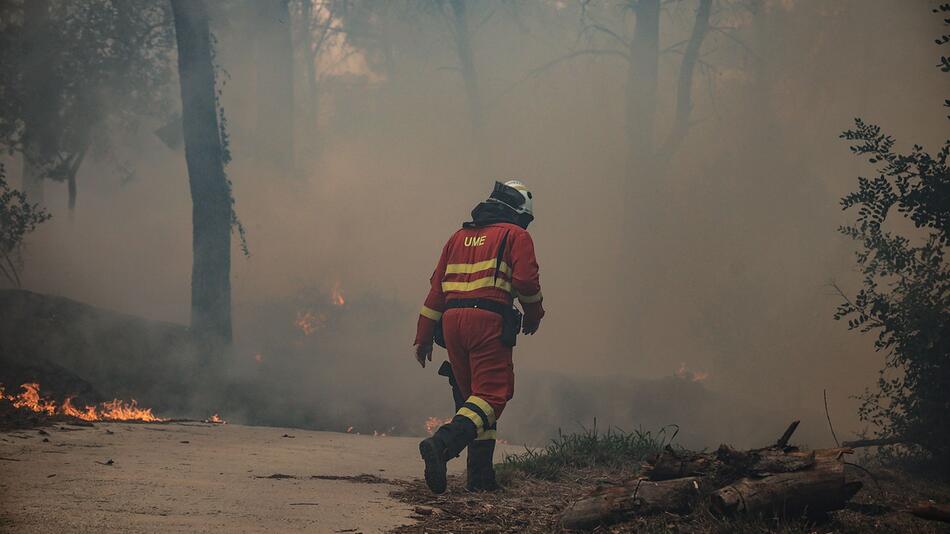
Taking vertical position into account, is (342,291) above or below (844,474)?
above

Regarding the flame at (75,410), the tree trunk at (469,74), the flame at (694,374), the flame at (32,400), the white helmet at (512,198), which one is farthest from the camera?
the tree trunk at (469,74)

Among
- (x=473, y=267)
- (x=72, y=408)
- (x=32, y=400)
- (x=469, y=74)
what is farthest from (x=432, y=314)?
(x=469, y=74)

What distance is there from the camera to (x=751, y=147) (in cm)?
2344

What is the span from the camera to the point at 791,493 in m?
4.01

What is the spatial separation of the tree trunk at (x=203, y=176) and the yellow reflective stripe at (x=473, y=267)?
Result: 7.88m

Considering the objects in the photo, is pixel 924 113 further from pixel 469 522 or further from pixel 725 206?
pixel 469 522

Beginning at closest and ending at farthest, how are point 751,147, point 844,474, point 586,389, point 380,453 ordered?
point 844,474 < point 380,453 < point 586,389 < point 751,147

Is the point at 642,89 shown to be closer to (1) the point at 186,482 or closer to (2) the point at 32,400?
(2) the point at 32,400

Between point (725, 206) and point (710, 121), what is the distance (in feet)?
21.6

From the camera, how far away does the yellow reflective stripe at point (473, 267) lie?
596cm

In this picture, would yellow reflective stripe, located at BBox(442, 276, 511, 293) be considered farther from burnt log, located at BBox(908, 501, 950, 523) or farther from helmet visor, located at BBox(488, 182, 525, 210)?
burnt log, located at BBox(908, 501, 950, 523)

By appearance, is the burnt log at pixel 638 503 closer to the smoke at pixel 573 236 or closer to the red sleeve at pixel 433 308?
the red sleeve at pixel 433 308

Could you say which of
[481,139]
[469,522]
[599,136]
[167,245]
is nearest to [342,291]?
[167,245]

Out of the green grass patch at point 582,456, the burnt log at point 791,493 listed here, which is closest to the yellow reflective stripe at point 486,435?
the green grass patch at point 582,456
